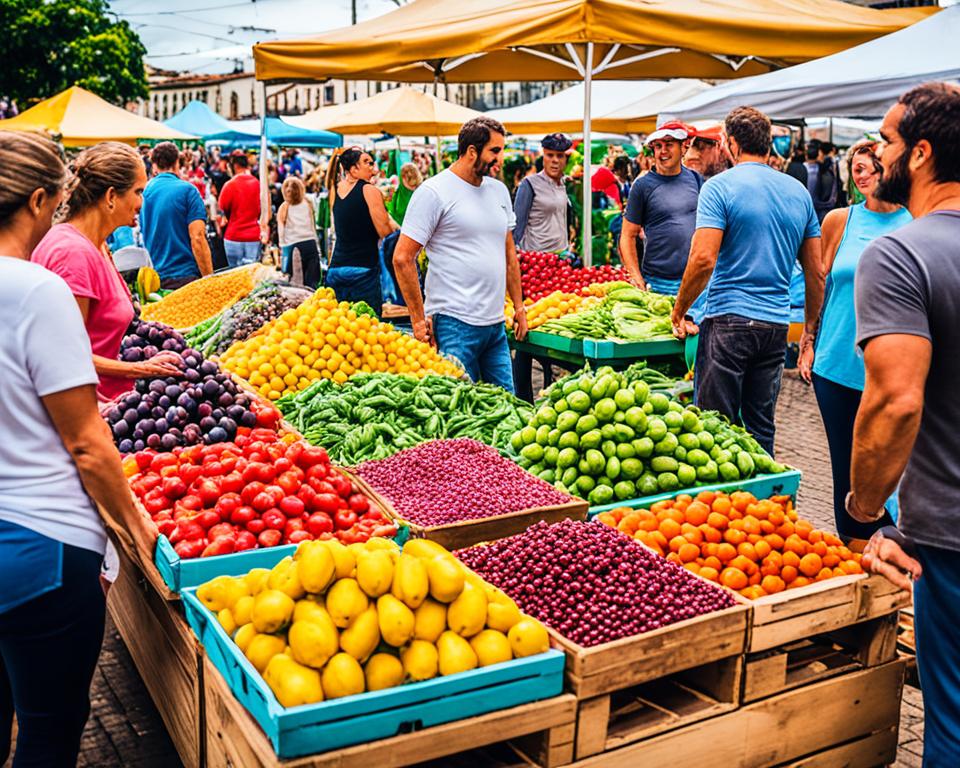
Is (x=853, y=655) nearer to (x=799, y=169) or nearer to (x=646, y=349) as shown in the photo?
(x=646, y=349)

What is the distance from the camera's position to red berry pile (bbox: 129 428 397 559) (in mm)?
3252

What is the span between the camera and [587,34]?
22.1ft

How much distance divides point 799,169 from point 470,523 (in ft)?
43.3

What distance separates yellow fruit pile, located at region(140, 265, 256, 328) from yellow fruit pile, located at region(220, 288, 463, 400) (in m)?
1.86

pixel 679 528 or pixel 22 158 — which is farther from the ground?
pixel 22 158

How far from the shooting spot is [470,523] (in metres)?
3.51

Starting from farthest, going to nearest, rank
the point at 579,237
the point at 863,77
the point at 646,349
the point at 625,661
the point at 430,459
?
1. the point at 579,237
2. the point at 863,77
3. the point at 646,349
4. the point at 430,459
5. the point at 625,661

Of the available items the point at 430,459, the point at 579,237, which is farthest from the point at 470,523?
the point at 579,237

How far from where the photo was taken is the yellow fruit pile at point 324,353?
5.52 metres

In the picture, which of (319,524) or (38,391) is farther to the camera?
(319,524)

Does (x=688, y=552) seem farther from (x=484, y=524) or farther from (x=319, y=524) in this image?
(x=319, y=524)

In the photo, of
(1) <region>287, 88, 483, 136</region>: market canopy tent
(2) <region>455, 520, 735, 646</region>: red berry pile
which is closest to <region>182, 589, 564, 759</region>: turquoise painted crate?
(2) <region>455, 520, 735, 646</region>: red berry pile

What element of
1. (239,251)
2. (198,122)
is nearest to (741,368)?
(239,251)

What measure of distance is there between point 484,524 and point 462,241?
8.09 feet
